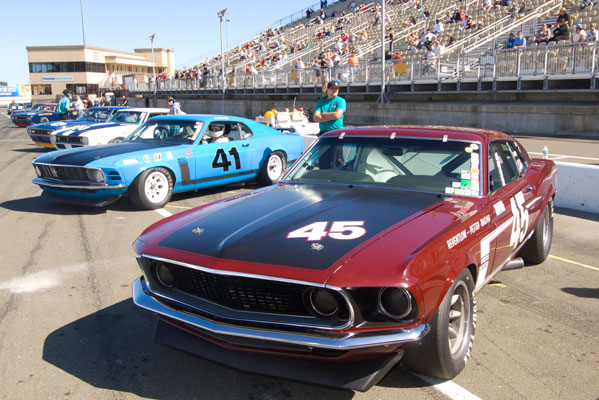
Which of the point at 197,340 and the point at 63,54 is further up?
the point at 63,54

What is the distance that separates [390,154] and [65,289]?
3044 millimetres

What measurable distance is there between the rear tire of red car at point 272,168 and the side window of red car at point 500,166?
17.1 feet

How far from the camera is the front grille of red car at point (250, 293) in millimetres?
2750

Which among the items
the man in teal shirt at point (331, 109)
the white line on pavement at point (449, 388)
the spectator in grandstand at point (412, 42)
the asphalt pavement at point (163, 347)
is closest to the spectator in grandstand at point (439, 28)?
the spectator in grandstand at point (412, 42)

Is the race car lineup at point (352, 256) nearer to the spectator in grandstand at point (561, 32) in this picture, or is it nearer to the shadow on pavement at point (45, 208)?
the shadow on pavement at point (45, 208)

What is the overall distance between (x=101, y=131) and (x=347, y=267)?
36.6ft

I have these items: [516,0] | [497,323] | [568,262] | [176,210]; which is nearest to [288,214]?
[497,323]

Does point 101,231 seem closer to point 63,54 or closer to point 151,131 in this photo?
point 151,131

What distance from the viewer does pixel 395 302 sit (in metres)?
2.66

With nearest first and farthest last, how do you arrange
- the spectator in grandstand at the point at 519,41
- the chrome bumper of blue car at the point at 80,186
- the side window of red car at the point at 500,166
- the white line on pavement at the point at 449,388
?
the white line on pavement at the point at 449,388 < the side window of red car at the point at 500,166 < the chrome bumper of blue car at the point at 80,186 < the spectator in grandstand at the point at 519,41

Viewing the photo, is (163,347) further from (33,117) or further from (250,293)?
(33,117)

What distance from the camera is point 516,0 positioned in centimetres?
2441

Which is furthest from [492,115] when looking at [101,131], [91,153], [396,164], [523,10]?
[396,164]

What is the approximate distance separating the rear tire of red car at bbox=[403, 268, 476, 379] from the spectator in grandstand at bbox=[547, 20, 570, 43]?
17.5 m
